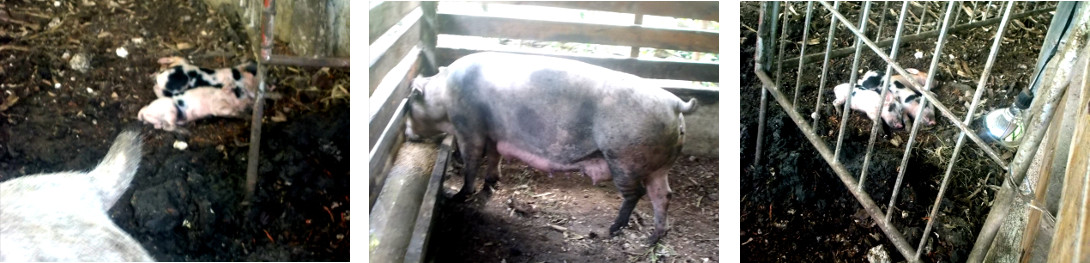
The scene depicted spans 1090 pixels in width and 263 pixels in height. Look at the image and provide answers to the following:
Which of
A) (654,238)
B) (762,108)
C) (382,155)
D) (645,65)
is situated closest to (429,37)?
(382,155)

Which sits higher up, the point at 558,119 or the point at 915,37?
the point at 915,37

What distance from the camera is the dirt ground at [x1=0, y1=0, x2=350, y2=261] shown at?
49.9 inches

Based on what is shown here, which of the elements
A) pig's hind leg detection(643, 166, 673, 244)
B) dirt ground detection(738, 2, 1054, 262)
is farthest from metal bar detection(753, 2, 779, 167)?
pig's hind leg detection(643, 166, 673, 244)

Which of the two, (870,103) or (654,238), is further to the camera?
(870,103)

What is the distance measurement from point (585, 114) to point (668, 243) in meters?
0.24


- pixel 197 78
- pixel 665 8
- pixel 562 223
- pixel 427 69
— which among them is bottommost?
pixel 562 223

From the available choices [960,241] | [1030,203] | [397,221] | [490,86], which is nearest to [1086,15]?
[1030,203]

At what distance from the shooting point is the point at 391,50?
1.14 m

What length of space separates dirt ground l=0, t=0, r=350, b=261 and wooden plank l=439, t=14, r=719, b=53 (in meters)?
0.34

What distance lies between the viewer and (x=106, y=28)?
4.52ft

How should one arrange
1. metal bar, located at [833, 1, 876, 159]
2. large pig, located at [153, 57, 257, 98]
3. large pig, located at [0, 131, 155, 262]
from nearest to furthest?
metal bar, located at [833, 1, 876, 159] < large pig, located at [0, 131, 155, 262] < large pig, located at [153, 57, 257, 98]

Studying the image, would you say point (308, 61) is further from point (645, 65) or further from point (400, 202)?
point (645, 65)

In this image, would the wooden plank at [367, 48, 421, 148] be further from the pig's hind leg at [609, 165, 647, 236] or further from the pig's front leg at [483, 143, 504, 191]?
the pig's hind leg at [609, 165, 647, 236]

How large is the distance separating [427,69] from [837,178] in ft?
2.36
